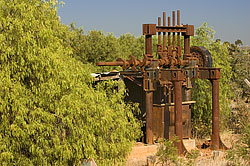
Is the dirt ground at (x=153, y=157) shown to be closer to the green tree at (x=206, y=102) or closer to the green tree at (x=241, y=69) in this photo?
the green tree at (x=206, y=102)

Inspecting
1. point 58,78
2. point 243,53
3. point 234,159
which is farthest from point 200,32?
point 58,78

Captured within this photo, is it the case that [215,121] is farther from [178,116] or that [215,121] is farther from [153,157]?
[153,157]

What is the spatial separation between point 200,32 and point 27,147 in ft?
45.2

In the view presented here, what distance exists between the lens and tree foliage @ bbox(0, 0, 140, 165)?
27.6 feet

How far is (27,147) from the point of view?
8742 millimetres

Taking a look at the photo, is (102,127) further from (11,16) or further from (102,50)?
(102,50)

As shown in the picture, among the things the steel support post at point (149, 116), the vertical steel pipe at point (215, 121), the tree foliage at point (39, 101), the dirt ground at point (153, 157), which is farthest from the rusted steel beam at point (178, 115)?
the tree foliage at point (39, 101)

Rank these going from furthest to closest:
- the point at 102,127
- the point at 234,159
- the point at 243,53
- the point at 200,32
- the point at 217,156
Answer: the point at 243,53, the point at 200,32, the point at 217,156, the point at 234,159, the point at 102,127

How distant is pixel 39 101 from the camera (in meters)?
8.72

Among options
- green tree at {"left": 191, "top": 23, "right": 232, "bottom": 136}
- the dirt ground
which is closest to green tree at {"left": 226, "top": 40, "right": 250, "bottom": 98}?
green tree at {"left": 191, "top": 23, "right": 232, "bottom": 136}

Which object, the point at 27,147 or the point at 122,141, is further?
the point at 122,141

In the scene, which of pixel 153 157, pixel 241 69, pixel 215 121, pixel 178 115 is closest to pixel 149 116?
pixel 178 115

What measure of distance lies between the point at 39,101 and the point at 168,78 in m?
4.77

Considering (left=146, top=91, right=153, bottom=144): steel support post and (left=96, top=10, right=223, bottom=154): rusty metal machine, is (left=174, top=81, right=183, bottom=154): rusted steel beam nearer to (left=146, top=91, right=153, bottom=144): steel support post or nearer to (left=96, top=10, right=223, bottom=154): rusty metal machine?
(left=96, top=10, right=223, bottom=154): rusty metal machine
